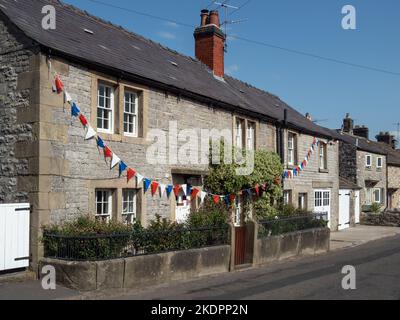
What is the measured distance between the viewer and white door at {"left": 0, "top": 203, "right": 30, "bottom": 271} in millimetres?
10344

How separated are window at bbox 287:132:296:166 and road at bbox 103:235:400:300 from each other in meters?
7.91

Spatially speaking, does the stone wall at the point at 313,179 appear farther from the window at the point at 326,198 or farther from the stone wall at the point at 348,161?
the stone wall at the point at 348,161

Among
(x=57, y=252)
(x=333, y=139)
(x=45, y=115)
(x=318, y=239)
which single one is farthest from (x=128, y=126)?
(x=333, y=139)

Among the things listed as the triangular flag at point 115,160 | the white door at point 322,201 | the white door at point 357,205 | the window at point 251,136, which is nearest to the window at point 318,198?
the white door at point 322,201

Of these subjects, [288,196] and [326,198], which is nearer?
[288,196]

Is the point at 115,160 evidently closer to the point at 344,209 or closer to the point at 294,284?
the point at 294,284

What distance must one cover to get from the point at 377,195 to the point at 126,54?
26.6 metres

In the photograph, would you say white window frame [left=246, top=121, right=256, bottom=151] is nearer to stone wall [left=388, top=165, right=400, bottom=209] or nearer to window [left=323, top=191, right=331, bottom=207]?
window [left=323, top=191, right=331, bottom=207]

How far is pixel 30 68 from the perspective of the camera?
37.1 ft

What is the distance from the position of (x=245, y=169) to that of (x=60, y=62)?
26.7ft

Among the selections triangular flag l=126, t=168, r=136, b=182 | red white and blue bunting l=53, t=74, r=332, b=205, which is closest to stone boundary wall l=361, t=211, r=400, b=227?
red white and blue bunting l=53, t=74, r=332, b=205

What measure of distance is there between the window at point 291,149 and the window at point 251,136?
347cm

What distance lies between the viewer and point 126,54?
1535cm

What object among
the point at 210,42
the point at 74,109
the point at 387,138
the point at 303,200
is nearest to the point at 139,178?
the point at 74,109
